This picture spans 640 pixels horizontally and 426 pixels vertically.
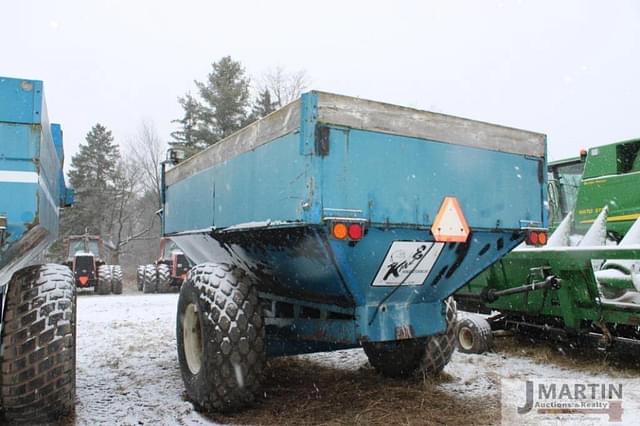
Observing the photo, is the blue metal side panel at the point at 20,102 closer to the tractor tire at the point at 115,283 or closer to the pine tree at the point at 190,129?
the tractor tire at the point at 115,283

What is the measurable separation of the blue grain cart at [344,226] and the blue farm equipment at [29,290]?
3.14ft

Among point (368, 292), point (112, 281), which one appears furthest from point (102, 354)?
point (112, 281)

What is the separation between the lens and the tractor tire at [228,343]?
13.0 feet

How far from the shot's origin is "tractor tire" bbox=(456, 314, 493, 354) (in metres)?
6.62

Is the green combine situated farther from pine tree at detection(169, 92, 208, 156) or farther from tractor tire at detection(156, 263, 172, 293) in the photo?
pine tree at detection(169, 92, 208, 156)

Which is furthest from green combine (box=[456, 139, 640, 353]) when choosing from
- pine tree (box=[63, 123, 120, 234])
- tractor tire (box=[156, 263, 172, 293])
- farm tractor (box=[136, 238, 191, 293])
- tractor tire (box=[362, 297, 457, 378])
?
pine tree (box=[63, 123, 120, 234])

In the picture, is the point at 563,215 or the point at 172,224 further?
the point at 563,215

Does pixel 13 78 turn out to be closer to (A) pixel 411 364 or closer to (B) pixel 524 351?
(A) pixel 411 364

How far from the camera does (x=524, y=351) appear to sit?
22.2ft

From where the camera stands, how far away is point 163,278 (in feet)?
60.8

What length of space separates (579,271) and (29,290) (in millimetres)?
4976

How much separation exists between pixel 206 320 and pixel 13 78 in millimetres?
1981

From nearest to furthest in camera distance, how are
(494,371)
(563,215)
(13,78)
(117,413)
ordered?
(13,78) < (117,413) < (494,371) < (563,215)

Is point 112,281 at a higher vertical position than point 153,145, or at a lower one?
lower
